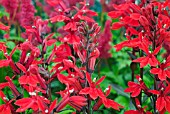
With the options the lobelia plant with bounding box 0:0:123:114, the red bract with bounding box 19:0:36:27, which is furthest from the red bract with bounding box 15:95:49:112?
the red bract with bounding box 19:0:36:27

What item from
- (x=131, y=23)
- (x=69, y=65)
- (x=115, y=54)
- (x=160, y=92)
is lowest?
(x=115, y=54)

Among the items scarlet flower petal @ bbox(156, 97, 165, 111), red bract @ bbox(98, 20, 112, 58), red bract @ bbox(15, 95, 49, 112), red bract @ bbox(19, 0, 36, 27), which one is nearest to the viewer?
red bract @ bbox(15, 95, 49, 112)

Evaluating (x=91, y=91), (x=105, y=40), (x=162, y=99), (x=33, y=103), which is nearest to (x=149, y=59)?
(x=162, y=99)

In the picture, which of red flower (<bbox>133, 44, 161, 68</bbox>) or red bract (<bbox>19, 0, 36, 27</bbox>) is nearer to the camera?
red flower (<bbox>133, 44, 161, 68</bbox>)

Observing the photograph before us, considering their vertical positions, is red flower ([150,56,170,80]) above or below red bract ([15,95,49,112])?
below

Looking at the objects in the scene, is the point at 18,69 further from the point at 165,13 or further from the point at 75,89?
the point at 165,13

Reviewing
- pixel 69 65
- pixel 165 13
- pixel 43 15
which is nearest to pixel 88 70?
pixel 69 65

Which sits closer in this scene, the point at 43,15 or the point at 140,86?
the point at 140,86

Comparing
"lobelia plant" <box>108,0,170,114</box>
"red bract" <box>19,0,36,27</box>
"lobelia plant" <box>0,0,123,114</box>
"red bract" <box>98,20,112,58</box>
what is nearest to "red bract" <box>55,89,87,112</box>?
"lobelia plant" <box>0,0,123,114</box>

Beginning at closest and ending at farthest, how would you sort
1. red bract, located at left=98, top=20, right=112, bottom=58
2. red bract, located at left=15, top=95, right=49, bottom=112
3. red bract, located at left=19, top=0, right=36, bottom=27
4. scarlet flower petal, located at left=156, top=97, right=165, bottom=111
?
red bract, located at left=15, top=95, right=49, bottom=112 < scarlet flower petal, located at left=156, top=97, right=165, bottom=111 < red bract, located at left=19, top=0, right=36, bottom=27 < red bract, located at left=98, top=20, right=112, bottom=58

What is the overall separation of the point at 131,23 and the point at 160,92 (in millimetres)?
576

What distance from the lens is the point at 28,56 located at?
197cm

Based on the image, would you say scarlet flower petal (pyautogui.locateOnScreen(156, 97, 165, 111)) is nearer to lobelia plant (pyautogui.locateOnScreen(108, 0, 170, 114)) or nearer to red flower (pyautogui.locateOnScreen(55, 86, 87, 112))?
lobelia plant (pyautogui.locateOnScreen(108, 0, 170, 114))

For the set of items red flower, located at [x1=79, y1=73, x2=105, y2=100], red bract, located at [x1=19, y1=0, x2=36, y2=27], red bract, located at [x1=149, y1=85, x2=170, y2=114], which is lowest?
red bract, located at [x1=149, y1=85, x2=170, y2=114]
